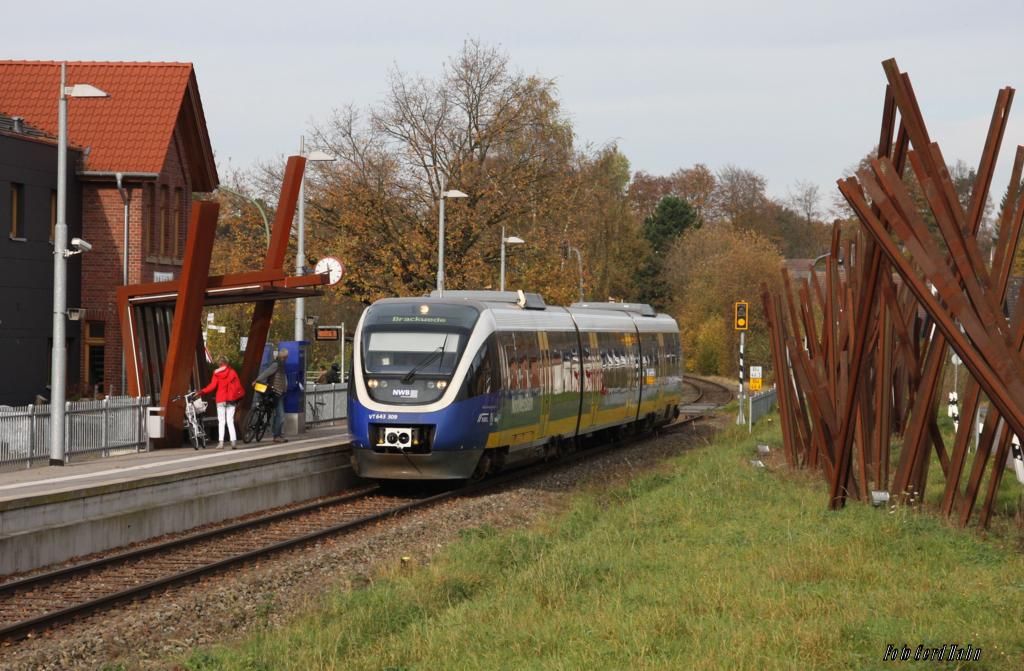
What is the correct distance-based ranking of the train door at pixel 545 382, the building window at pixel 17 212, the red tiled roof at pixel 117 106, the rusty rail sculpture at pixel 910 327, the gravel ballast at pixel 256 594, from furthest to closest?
the red tiled roof at pixel 117 106
the building window at pixel 17 212
the train door at pixel 545 382
the rusty rail sculpture at pixel 910 327
the gravel ballast at pixel 256 594

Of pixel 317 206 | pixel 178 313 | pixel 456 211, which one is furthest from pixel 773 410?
pixel 178 313

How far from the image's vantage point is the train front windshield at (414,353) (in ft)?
69.5

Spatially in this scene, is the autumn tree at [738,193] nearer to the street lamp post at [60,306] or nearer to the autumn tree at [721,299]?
the autumn tree at [721,299]

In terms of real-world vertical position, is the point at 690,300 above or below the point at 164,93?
below

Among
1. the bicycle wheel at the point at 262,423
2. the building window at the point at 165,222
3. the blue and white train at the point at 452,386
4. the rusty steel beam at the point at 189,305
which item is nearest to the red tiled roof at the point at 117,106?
the building window at the point at 165,222

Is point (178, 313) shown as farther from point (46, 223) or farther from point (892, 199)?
point (892, 199)

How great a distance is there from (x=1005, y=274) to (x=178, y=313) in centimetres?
1364

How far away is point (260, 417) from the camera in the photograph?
2653cm

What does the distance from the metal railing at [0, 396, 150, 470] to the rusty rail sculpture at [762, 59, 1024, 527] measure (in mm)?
10563

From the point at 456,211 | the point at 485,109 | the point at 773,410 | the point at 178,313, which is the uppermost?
the point at 485,109

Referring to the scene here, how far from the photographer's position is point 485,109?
4728 centimetres

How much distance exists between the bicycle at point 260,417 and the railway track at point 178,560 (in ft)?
13.5

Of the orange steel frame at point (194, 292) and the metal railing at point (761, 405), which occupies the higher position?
the orange steel frame at point (194, 292)

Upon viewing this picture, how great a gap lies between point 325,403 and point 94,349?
21.5 ft
